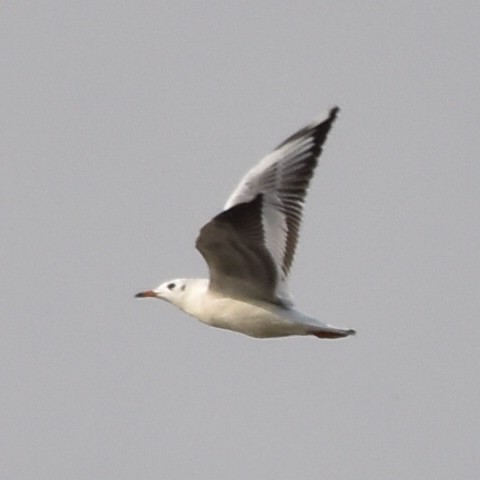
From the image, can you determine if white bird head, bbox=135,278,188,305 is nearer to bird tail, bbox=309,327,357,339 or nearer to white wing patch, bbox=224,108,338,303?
white wing patch, bbox=224,108,338,303

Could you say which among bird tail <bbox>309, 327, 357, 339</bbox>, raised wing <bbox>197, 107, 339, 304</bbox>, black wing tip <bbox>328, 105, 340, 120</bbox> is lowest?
bird tail <bbox>309, 327, 357, 339</bbox>

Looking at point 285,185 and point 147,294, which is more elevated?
point 285,185

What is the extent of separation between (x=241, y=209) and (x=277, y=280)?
1012mm

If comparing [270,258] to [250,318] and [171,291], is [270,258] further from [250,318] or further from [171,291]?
[171,291]

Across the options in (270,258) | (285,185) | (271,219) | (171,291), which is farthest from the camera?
(171,291)

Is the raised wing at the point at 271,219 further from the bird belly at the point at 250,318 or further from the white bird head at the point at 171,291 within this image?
the white bird head at the point at 171,291

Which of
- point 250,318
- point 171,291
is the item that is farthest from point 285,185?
point 171,291

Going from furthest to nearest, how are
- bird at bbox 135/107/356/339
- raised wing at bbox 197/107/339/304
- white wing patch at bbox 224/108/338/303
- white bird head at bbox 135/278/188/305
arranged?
white bird head at bbox 135/278/188/305, white wing patch at bbox 224/108/338/303, bird at bbox 135/107/356/339, raised wing at bbox 197/107/339/304

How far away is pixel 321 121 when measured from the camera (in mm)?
15812

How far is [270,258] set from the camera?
602 inches

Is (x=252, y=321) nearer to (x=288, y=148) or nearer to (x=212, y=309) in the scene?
(x=212, y=309)

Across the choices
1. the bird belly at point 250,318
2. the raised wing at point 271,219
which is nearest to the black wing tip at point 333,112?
the raised wing at point 271,219

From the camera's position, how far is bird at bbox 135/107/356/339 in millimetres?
15305

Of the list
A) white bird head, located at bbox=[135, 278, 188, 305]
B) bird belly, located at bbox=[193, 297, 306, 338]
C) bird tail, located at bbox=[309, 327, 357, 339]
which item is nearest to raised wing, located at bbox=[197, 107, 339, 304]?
bird belly, located at bbox=[193, 297, 306, 338]
